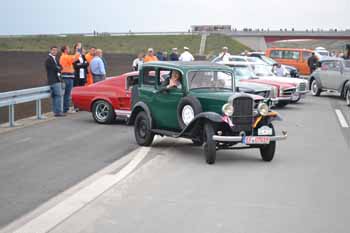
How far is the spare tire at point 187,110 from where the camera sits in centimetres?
1160

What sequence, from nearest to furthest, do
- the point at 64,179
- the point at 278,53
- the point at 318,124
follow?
the point at 64,179 → the point at 318,124 → the point at 278,53

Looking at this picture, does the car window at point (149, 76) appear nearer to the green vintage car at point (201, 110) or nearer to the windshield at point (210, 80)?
the green vintage car at point (201, 110)

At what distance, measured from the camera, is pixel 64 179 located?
9641 mm

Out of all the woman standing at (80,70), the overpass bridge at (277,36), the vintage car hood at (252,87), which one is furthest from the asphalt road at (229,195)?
the overpass bridge at (277,36)

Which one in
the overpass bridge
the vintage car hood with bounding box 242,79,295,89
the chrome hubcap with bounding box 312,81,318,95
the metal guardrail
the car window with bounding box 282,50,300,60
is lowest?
the chrome hubcap with bounding box 312,81,318,95

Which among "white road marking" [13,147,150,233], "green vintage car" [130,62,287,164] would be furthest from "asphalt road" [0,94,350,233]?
"green vintage car" [130,62,287,164]

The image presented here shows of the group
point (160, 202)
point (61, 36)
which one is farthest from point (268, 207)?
point (61, 36)

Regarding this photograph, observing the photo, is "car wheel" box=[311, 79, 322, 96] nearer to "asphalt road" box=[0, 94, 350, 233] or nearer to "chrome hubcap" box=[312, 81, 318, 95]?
"chrome hubcap" box=[312, 81, 318, 95]

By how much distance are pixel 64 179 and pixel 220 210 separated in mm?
2773

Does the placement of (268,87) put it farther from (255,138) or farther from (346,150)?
(255,138)

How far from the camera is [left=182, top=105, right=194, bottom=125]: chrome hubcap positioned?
11.7m

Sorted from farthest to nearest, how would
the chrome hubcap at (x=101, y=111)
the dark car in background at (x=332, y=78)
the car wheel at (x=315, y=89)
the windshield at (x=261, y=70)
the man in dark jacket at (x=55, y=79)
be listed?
1. the car wheel at (x=315, y=89)
2. the dark car in background at (x=332, y=78)
3. the windshield at (x=261, y=70)
4. the man in dark jacket at (x=55, y=79)
5. the chrome hubcap at (x=101, y=111)

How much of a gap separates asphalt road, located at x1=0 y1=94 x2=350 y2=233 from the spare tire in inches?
25.4

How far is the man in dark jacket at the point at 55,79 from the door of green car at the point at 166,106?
548 cm
